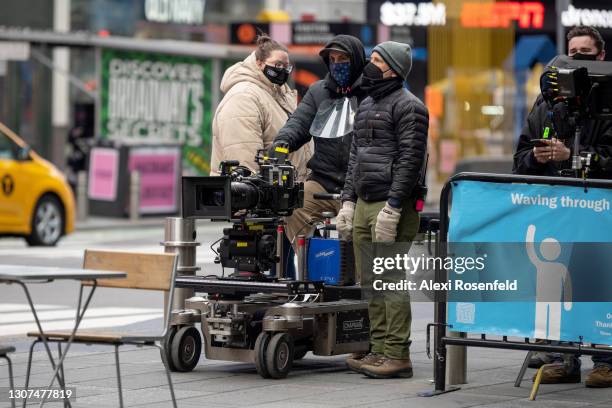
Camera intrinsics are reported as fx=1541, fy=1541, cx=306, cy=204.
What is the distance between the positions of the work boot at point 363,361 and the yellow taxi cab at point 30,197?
12883 millimetres

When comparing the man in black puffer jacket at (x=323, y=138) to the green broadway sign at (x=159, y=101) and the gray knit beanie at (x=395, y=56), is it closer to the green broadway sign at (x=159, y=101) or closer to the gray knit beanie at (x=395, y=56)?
the gray knit beanie at (x=395, y=56)

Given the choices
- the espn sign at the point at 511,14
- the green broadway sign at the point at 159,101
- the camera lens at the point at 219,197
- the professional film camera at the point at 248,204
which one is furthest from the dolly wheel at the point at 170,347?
the green broadway sign at the point at 159,101

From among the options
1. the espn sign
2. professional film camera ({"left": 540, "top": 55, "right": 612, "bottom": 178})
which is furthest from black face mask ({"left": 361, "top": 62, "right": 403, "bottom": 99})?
the espn sign

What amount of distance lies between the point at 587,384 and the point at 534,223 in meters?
1.37

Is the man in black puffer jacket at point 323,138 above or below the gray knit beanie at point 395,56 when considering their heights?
below

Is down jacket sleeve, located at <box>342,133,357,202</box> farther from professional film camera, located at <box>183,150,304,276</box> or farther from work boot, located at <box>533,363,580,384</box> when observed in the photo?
work boot, located at <box>533,363,580,384</box>

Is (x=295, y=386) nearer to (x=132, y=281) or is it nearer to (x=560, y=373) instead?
(x=560, y=373)

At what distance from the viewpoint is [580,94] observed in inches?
366

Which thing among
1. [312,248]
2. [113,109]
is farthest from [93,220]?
[312,248]

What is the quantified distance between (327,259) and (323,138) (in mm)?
920

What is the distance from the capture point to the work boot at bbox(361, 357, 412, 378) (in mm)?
9961

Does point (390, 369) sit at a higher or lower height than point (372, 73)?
lower

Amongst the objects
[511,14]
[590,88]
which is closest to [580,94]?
[590,88]

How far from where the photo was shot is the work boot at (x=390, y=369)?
996cm
